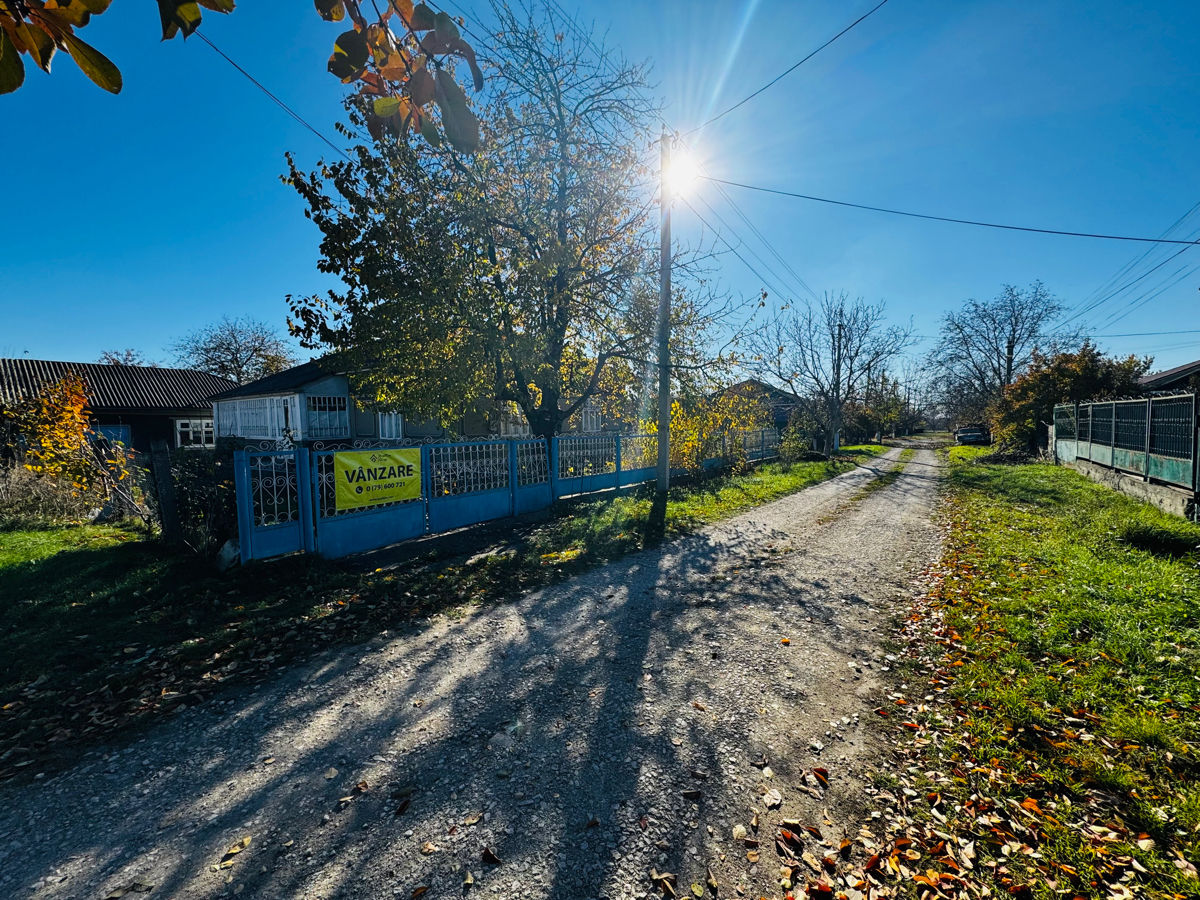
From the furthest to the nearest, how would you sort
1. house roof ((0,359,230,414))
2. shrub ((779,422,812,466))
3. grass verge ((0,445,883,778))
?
1. house roof ((0,359,230,414))
2. shrub ((779,422,812,466))
3. grass verge ((0,445,883,778))

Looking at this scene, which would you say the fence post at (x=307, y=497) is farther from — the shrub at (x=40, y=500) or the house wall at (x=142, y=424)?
the house wall at (x=142, y=424)

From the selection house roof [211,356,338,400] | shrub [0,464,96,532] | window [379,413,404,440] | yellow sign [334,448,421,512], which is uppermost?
house roof [211,356,338,400]

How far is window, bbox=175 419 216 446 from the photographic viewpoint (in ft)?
88.6

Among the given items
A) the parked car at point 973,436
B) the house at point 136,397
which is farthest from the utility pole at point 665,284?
the parked car at point 973,436

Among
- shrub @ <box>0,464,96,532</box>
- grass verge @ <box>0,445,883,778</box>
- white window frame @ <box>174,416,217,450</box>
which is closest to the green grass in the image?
grass verge @ <box>0,445,883,778</box>

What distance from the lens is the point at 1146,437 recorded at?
10133 mm

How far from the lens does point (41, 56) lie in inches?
51.0

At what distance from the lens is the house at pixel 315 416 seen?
811 inches

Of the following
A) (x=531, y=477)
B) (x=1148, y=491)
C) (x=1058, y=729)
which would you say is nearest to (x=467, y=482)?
(x=531, y=477)

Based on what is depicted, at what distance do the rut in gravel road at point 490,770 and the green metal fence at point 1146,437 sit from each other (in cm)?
816

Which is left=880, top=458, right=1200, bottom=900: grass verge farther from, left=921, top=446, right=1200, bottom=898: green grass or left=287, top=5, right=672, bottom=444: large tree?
left=287, top=5, right=672, bottom=444: large tree

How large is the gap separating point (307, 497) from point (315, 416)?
54.8 ft

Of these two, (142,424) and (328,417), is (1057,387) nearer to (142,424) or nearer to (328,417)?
(328,417)

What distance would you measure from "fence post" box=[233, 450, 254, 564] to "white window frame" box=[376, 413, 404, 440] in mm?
16928
